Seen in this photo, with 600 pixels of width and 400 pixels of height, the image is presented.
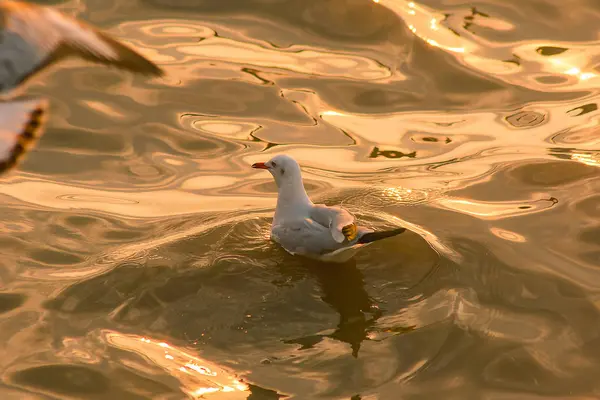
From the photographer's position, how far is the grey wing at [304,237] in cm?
789

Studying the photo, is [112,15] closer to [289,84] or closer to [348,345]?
[289,84]

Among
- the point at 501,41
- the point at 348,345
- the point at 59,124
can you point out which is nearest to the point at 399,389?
the point at 348,345

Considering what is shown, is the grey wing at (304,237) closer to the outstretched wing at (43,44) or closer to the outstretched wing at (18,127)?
the outstretched wing at (43,44)

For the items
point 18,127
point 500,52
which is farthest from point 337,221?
point 500,52

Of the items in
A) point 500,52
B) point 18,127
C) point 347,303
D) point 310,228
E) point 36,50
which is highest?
point 36,50

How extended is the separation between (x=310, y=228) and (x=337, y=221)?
11.0 inches

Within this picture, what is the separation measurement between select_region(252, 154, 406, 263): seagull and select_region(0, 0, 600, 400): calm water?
148mm

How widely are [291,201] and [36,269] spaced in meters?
2.03

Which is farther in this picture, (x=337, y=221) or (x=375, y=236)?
(x=337, y=221)

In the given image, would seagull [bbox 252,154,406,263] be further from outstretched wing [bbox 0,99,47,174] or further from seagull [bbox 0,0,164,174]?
outstretched wing [bbox 0,99,47,174]

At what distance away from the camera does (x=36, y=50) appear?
6277 millimetres

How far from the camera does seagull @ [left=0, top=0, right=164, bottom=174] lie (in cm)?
571

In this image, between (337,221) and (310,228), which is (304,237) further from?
(337,221)

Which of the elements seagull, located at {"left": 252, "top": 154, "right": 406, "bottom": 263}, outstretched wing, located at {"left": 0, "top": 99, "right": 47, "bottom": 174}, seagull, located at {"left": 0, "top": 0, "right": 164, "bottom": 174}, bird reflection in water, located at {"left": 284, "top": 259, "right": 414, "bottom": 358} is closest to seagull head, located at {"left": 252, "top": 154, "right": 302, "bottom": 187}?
seagull, located at {"left": 252, "top": 154, "right": 406, "bottom": 263}
